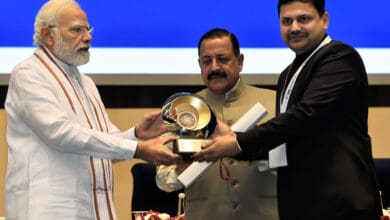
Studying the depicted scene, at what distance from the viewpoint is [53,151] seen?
2.62 meters

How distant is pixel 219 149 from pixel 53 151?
59 centimetres

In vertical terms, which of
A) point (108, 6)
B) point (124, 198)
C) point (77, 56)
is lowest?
point (124, 198)

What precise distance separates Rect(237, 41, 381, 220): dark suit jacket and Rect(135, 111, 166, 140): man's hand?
574 mm

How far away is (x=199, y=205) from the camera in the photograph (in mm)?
3100

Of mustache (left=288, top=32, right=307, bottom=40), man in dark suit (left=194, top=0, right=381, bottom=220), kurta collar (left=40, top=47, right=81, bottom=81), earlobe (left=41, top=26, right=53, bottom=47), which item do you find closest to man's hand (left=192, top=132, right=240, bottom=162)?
man in dark suit (left=194, top=0, right=381, bottom=220)

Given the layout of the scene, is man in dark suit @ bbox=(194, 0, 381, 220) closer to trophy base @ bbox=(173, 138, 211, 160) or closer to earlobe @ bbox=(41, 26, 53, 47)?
trophy base @ bbox=(173, 138, 211, 160)

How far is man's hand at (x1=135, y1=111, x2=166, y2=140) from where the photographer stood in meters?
3.10

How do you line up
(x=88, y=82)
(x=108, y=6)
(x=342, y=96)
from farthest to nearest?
(x=108, y=6) < (x=88, y=82) < (x=342, y=96)

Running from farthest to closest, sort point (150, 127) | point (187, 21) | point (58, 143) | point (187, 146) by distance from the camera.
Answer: point (187, 21) → point (150, 127) → point (187, 146) → point (58, 143)

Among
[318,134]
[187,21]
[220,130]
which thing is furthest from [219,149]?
[187,21]

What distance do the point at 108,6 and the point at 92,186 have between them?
1.72 meters

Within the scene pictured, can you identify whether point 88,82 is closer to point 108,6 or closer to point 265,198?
point 265,198

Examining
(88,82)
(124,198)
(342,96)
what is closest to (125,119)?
(124,198)

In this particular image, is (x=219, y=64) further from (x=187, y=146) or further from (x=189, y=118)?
(x=187, y=146)
